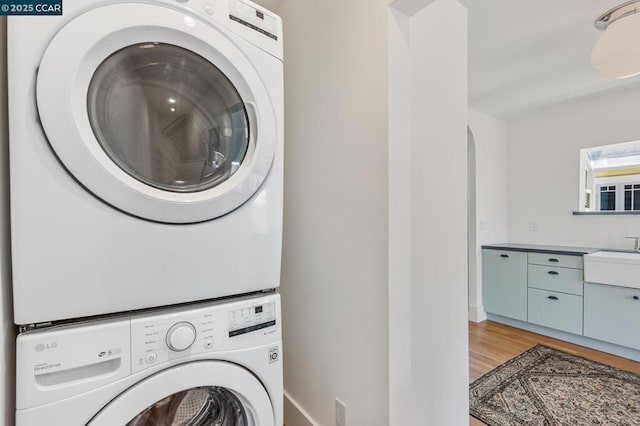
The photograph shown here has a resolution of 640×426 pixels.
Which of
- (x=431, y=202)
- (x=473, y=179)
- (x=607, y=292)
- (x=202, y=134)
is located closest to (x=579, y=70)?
(x=473, y=179)

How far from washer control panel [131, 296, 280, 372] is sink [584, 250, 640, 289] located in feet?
9.74

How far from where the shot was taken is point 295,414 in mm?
1582

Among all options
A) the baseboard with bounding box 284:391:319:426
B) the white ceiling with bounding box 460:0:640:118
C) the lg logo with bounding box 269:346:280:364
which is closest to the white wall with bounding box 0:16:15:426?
the lg logo with bounding box 269:346:280:364

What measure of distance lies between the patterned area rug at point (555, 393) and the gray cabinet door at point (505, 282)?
0.65m

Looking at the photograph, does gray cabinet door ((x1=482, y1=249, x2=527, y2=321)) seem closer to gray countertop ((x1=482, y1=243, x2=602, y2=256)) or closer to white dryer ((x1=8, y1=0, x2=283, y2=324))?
gray countertop ((x1=482, y1=243, x2=602, y2=256))

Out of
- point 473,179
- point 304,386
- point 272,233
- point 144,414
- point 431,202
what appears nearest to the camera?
point 144,414

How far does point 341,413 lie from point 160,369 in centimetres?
84

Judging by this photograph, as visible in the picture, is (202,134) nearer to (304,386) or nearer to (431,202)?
(431,202)

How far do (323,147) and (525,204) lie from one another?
3.24 meters

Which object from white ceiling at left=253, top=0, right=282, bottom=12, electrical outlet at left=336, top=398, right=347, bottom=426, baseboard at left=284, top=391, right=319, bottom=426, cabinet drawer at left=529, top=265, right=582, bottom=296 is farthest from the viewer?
cabinet drawer at left=529, top=265, right=582, bottom=296

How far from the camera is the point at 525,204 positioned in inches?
140

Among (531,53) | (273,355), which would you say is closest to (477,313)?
(531,53)

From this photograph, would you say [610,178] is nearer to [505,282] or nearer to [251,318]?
[505,282]

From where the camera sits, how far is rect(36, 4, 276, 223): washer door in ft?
2.20
